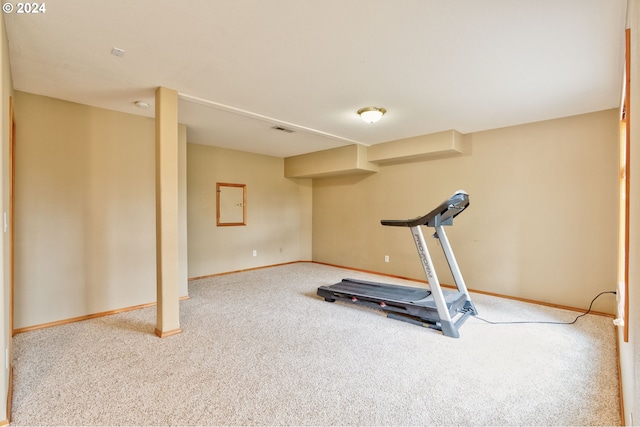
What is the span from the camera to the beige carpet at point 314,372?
172 centimetres

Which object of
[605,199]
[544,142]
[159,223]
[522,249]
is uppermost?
[544,142]

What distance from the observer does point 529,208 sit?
3.83m

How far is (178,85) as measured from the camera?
2764mm

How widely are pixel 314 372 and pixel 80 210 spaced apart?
9.86 feet

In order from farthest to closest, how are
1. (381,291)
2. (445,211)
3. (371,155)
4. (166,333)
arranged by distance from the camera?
(371,155)
(381,291)
(445,211)
(166,333)

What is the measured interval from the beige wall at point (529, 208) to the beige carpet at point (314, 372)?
0.60m

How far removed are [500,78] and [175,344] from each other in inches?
143

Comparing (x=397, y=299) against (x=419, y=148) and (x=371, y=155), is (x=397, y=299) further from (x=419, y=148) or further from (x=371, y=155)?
(x=371, y=155)

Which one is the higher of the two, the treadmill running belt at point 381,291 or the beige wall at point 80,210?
the beige wall at point 80,210

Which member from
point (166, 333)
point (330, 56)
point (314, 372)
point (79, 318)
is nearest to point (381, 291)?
point (314, 372)

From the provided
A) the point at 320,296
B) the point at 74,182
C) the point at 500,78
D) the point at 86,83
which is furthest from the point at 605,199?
the point at 74,182

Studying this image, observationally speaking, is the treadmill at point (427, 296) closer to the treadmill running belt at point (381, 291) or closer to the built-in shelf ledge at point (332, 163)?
the treadmill running belt at point (381, 291)

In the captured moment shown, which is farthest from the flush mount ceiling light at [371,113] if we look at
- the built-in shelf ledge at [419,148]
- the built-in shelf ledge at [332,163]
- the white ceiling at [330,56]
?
the built-in shelf ledge at [332,163]

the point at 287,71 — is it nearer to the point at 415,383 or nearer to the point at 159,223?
the point at 159,223
